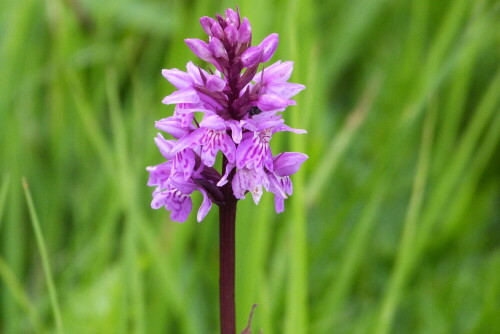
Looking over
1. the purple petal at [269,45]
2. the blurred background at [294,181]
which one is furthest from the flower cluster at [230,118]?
the blurred background at [294,181]

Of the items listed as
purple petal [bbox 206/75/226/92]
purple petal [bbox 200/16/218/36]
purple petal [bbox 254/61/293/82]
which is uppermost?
purple petal [bbox 200/16/218/36]

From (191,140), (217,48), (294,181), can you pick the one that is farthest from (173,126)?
(294,181)

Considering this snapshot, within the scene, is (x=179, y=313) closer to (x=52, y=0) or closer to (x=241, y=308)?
(x=241, y=308)

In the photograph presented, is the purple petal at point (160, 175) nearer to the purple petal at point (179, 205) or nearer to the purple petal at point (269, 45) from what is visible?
the purple petal at point (179, 205)

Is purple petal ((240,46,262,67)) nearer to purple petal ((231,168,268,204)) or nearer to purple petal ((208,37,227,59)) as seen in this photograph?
purple petal ((208,37,227,59))

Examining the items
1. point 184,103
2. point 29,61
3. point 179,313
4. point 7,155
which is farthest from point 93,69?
point 184,103

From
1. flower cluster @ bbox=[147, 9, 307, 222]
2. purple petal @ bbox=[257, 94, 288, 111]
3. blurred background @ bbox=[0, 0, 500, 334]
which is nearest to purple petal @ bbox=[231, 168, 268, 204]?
flower cluster @ bbox=[147, 9, 307, 222]
